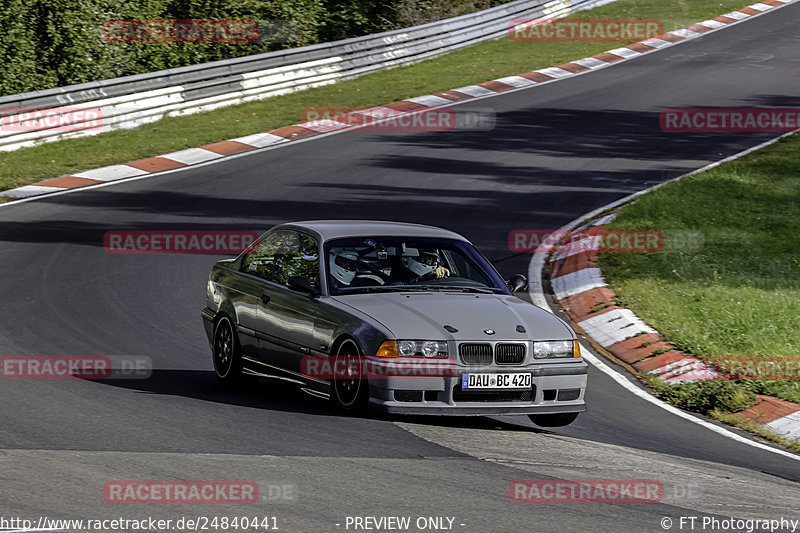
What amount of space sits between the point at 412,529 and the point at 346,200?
12.9 meters

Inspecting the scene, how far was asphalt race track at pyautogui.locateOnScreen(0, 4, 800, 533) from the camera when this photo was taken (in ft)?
23.1

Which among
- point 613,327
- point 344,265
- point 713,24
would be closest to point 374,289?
point 344,265

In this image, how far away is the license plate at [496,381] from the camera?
29.2 ft

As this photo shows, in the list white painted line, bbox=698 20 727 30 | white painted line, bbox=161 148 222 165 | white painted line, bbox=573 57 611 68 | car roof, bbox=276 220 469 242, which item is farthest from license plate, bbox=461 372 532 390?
white painted line, bbox=698 20 727 30

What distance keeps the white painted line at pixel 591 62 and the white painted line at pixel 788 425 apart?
2314 centimetres

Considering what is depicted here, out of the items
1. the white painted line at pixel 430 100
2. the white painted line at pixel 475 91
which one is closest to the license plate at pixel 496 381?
the white painted line at pixel 430 100

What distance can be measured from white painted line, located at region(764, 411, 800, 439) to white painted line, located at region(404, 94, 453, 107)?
17.6 meters

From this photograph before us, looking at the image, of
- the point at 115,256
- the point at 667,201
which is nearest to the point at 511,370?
the point at 115,256

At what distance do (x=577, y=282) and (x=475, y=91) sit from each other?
14.4 meters

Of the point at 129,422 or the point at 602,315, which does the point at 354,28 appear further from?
the point at 129,422

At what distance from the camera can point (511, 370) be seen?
355 inches

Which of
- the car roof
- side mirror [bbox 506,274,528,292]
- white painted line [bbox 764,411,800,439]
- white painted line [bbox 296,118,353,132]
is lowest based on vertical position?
white painted line [bbox 296,118,353,132]

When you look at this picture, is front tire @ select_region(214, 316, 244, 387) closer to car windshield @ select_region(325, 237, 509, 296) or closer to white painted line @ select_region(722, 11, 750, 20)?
car windshield @ select_region(325, 237, 509, 296)

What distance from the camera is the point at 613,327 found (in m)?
13.2
